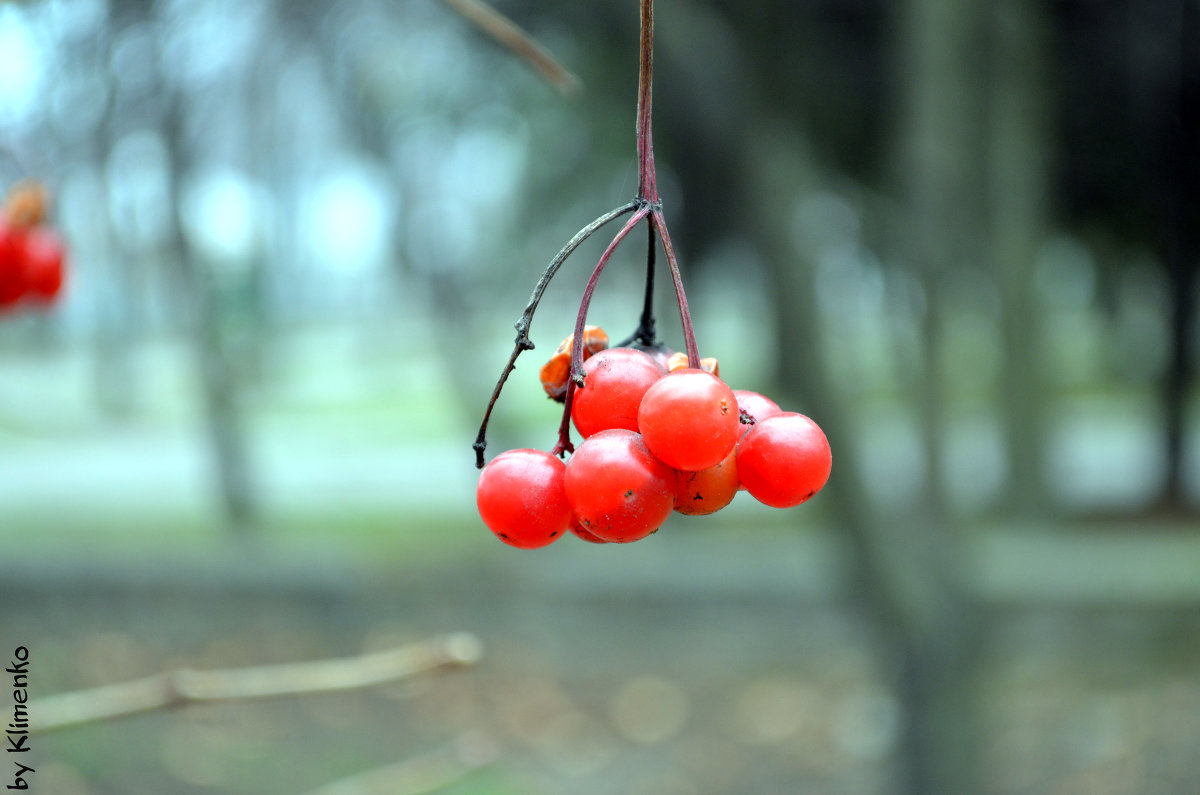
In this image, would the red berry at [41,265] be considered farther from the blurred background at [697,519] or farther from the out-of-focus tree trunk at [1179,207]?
the out-of-focus tree trunk at [1179,207]

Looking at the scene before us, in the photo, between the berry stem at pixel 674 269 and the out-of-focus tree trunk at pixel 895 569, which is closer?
the berry stem at pixel 674 269

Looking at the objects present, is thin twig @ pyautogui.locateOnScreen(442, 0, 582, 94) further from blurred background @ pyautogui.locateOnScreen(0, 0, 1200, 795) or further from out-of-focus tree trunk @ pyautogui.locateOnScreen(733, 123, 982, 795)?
out-of-focus tree trunk @ pyautogui.locateOnScreen(733, 123, 982, 795)


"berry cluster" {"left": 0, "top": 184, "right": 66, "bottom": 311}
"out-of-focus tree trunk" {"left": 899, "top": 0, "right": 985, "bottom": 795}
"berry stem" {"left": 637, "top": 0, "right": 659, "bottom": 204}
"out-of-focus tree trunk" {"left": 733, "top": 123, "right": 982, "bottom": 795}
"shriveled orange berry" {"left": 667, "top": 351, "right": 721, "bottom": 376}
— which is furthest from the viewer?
"out-of-focus tree trunk" {"left": 899, "top": 0, "right": 985, "bottom": 795}

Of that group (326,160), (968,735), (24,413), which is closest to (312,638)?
(968,735)

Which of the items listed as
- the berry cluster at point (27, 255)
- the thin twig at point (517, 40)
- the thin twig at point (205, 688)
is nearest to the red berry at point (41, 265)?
the berry cluster at point (27, 255)

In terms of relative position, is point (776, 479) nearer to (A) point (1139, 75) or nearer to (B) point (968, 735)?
(B) point (968, 735)

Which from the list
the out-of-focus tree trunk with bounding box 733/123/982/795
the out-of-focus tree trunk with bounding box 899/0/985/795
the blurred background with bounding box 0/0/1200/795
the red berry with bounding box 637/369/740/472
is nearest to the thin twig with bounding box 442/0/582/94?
the red berry with bounding box 637/369/740/472
